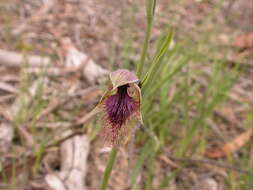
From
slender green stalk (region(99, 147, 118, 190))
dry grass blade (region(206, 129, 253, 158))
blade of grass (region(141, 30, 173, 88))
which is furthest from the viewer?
dry grass blade (region(206, 129, 253, 158))

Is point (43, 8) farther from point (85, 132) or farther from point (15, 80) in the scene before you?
point (85, 132)

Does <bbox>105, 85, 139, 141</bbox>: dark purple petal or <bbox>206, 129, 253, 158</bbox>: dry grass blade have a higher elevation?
<bbox>105, 85, 139, 141</bbox>: dark purple petal

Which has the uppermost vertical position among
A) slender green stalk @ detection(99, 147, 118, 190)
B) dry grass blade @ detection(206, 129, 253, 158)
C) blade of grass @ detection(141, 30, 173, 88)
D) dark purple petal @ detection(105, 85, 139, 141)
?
blade of grass @ detection(141, 30, 173, 88)

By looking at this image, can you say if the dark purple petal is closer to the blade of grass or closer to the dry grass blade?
the blade of grass

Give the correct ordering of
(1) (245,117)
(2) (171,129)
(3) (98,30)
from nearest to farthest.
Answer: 1. (2) (171,129)
2. (1) (245,117)
3. (3) (98,30)

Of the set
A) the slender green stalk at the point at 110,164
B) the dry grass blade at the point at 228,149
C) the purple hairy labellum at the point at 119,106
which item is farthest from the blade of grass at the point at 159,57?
the dry grass blade at the point at 228,149

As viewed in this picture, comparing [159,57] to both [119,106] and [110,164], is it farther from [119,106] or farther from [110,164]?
[110,164]

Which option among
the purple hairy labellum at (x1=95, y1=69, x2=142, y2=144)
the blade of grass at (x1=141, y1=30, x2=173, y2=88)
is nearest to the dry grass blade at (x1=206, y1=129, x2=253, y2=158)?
the purple hairy labellum at (x1=95, y1=69, x2=142, y2=144)

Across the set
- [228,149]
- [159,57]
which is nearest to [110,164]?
[159,57]

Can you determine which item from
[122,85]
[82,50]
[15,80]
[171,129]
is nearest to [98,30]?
[82,50]
